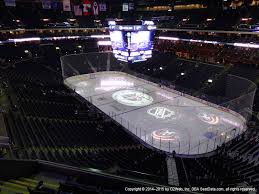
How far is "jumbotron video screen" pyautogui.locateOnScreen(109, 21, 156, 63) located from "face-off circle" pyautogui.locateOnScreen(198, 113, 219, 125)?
27.4 ft

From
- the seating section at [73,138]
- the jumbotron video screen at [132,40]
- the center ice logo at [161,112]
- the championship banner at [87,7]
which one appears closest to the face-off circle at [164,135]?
the seating section at [73,138]

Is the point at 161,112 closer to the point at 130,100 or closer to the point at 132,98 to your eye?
the point at 130,100

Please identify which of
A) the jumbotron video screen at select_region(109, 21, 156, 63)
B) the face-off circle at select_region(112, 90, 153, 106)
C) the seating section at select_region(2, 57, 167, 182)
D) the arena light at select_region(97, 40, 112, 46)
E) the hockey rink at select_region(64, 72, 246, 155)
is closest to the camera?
the seating section at select_region(2, 57, 167, 182)

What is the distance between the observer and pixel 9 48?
3906 centimetres

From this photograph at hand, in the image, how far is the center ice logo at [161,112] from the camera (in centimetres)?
2308

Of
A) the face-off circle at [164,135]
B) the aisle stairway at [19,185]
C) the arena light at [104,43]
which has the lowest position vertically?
the face-off circle at [164,135]

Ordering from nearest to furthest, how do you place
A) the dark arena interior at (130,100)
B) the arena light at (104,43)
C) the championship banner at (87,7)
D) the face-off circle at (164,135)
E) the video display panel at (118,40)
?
the dark arena interior at (130,100) < the face-off circle at (164,135) < the video display panel at (118,40) < the championship banner at (87,7) < the arena light at (104,43)

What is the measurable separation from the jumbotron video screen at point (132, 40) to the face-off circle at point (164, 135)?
24.7 ft

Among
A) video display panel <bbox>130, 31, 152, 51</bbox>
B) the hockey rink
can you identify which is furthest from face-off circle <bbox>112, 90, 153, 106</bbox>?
video display panel <bbox>130, 31, 152, 51</bbox>

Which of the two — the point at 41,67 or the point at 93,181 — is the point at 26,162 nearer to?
the point at 93,181

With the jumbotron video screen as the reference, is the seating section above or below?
below

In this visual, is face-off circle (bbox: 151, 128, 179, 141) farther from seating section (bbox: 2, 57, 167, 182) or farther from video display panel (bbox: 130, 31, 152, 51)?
video display panel (bbox: 130, 31, 152, 51)

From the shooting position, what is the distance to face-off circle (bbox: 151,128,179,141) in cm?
1877

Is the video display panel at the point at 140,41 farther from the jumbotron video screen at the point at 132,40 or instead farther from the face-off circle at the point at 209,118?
the face-off circle at the point at 209,118
